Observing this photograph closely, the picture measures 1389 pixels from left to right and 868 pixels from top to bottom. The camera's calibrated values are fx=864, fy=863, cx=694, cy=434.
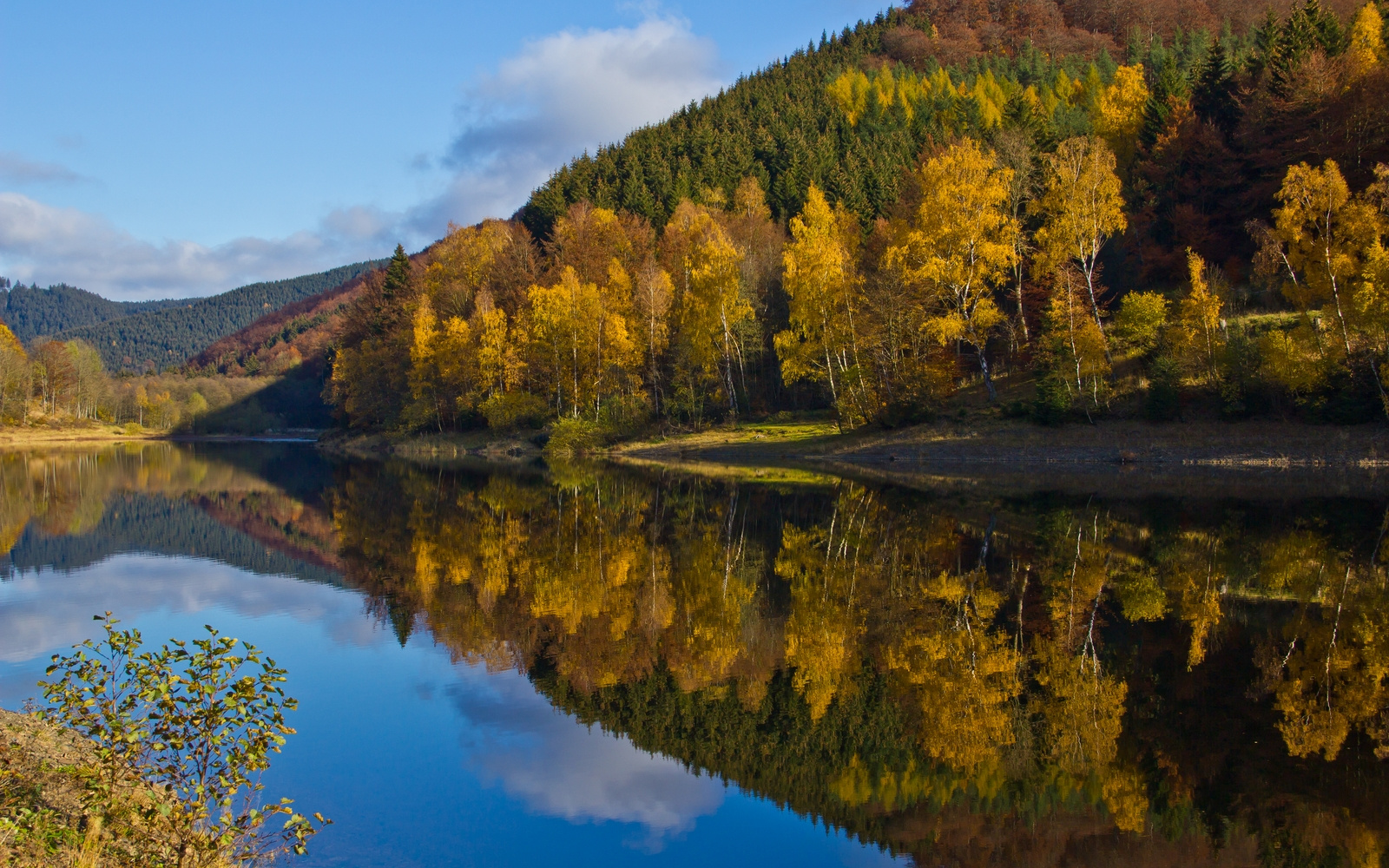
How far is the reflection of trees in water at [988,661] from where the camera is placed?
661cm

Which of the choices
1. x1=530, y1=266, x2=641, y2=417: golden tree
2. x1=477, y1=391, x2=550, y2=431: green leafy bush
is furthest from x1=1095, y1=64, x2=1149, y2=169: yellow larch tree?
x1=477, y1=391, x2=550, y2=431: green leafy bush

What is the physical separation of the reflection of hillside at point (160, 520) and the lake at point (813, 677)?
36 centimetres

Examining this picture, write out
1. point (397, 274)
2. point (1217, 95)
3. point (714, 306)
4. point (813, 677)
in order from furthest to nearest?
point (397, 274)
point (714, 306)
point (1217, 95)
point (813, 677)

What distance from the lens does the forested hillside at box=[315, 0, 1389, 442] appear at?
32.5 metres

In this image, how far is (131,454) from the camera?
2687 inches

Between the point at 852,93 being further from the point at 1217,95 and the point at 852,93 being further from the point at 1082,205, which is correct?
the point at 1082,205

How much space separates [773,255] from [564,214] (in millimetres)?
25626

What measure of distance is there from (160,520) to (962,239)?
106ft

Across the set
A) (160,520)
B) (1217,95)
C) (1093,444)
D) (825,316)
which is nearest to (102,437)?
(160,520)

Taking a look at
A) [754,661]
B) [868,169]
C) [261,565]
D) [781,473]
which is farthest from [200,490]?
[868,169]

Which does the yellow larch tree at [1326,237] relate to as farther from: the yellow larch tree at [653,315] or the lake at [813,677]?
the yellow larch tree at [653,315]

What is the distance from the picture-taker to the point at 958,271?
37.5 meters

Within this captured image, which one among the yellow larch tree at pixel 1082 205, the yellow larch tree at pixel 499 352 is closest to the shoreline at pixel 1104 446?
the yellow larch tree at pixel 1082 205

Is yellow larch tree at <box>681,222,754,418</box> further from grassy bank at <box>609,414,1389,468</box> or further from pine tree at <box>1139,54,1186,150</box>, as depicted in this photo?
Answer: pine tree at <box>1139,54,1186,150</box>
